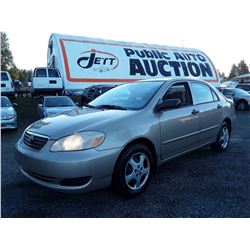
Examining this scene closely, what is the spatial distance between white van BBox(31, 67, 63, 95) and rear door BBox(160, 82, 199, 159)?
11417 millimetres

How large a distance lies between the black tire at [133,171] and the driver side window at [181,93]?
1.07 meters

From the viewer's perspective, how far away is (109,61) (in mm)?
16766

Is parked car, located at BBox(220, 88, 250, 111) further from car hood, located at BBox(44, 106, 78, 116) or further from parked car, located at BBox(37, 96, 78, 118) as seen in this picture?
car hood, located at BBox(44, 106, 78, 116)

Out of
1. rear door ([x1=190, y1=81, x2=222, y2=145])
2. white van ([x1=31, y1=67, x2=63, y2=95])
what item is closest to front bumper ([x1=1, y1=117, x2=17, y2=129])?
rear door ([x1=190, y1=81, x2=222, y2=145])

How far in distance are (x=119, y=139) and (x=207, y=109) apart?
2322 mm

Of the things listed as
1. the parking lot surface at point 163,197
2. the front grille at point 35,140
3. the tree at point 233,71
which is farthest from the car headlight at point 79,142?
the tree at point 233,71

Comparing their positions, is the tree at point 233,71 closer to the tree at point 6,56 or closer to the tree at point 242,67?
the tree at point 242,67

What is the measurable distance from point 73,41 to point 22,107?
5.27 metres

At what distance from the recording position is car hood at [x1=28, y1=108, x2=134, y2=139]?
3010mm

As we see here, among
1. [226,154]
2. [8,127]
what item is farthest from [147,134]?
[8,127]

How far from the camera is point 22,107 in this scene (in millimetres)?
13914

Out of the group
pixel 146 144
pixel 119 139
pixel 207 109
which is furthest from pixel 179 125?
pixel 119 139

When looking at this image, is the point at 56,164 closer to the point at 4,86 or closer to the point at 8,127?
the point at 8,127

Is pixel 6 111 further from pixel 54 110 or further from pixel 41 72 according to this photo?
pixel 41 72
